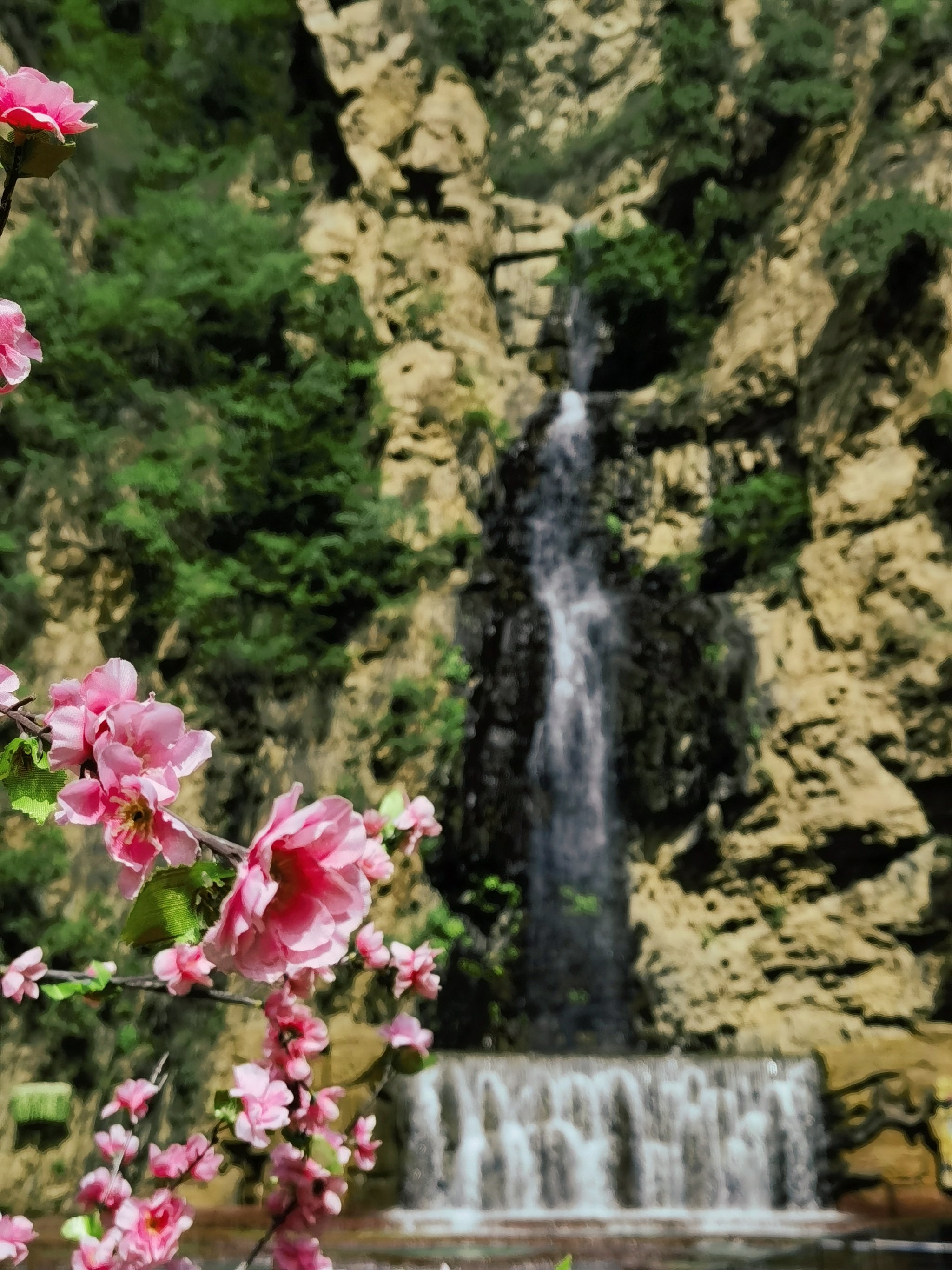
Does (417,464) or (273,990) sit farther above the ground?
(417,464)

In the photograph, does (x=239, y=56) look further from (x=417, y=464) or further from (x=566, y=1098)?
(x=566, y=1098)

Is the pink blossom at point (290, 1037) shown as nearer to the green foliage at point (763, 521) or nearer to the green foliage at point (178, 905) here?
the green foliage at point (178, 905)

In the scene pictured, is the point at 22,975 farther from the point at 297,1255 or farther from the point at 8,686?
the point at 8,686

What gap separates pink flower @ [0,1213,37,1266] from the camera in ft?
5.82

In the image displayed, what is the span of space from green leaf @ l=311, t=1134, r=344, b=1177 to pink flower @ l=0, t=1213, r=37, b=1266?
0.65 m

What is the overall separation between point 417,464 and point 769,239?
565cm

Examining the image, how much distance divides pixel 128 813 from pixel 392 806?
0.93 metres

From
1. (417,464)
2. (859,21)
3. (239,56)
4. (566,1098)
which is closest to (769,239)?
(859,21)

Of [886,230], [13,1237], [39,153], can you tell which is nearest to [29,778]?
[39,153]

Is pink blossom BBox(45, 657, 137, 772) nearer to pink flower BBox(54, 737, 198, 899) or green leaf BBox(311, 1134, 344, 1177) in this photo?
pink flower BBox(54, 737, 198, 899)

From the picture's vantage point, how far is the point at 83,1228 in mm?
1477

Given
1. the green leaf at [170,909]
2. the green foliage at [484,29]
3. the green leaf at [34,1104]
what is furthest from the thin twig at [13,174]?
the green foliage at [484,29]

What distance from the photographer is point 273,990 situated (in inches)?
72.3

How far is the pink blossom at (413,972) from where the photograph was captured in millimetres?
2066
